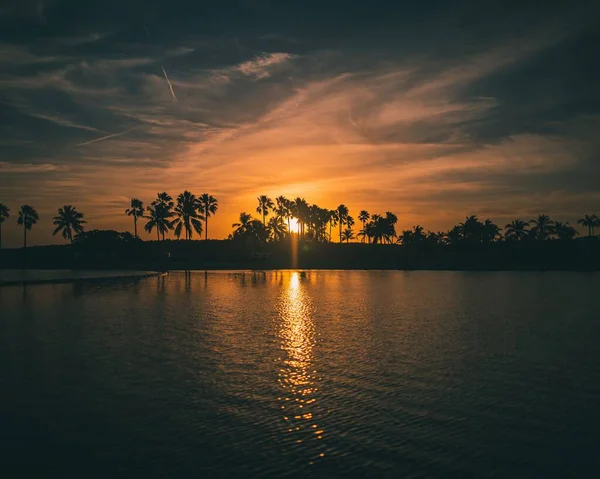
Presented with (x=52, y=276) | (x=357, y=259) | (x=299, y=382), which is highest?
(x=357, y=259)

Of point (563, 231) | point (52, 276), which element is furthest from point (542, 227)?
point (52, 276)

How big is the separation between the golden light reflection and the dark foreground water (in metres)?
0.08

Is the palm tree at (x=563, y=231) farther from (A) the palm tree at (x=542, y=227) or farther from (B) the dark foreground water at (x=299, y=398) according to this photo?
(B) the dark foreground water at (x=299, y=398)

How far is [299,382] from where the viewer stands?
55.5 feet

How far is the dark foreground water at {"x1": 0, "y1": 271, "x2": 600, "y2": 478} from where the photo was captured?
34.3 feet

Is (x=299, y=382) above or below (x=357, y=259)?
below

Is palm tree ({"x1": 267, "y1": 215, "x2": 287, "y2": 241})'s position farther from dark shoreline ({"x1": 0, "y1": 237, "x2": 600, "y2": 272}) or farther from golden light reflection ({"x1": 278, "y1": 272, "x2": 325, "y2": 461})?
golden light reflection ({"x1": 278, "y1": 272, "x2": 325, "y2": 461})

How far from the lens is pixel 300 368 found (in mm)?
19125

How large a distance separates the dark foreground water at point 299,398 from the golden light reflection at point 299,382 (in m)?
0.08

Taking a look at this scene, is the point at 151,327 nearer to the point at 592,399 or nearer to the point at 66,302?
the point at 66,302

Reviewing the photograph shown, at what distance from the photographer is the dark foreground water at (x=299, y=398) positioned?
10.5 metres

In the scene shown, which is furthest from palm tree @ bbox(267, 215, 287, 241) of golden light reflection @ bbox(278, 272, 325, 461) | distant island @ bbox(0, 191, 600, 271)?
golden light reflection @ bbox(278, 272, 325, 461)

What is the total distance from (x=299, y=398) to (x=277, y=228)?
168 m

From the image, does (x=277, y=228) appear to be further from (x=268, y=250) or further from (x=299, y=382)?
(x=299, y=382)
